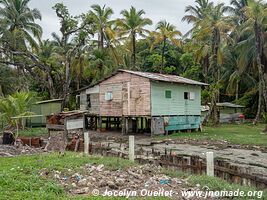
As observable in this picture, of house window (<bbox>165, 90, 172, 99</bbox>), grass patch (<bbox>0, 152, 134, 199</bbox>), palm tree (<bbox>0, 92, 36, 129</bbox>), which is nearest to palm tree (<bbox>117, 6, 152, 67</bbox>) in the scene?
house window (<bbox>165, 90, 172, 99</bbox>)

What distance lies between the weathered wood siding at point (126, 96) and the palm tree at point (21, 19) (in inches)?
503

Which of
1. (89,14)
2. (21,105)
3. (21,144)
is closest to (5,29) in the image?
(89,14)

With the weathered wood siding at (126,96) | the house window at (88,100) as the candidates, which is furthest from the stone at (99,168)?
the house window at (88,100)

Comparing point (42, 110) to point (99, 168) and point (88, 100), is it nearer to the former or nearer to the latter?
point (88, 100)

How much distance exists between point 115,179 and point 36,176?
1.70m

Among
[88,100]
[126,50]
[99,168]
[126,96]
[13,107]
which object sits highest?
[126,50]

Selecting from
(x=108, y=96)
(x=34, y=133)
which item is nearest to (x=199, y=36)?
(x=108, y=96)

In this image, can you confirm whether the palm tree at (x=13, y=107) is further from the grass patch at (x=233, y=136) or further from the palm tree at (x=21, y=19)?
the palm tree at (x=21, y=19)

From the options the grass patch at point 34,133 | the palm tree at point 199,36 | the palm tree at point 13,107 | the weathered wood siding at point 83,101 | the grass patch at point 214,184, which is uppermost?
the palm tree at point 199,36

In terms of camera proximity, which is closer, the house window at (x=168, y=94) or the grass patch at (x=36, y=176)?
the grass patch at (x=36, y=176)

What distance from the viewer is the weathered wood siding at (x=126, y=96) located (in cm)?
2322

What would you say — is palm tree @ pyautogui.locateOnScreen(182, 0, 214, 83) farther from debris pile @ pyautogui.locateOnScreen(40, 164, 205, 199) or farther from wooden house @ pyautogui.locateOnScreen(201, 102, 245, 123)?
debris pile @ pyautogui.locateOnScreen(40, 164, 205, 199)

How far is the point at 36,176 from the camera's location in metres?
7.30

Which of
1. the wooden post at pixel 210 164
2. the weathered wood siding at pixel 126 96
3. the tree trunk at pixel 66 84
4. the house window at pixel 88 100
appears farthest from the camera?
the tree trunk at pixel 66 84
